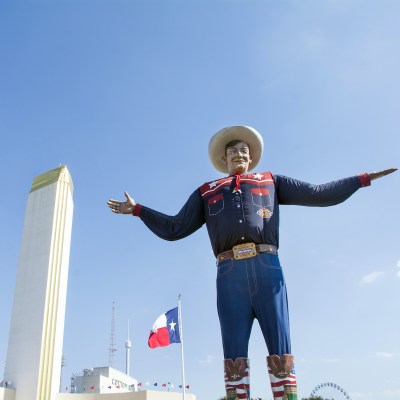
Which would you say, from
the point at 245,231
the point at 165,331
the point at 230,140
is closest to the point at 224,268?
the point at 245,231

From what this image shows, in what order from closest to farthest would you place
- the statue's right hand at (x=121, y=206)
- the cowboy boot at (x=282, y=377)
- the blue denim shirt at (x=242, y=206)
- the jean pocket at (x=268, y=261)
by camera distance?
1. the cowboy boot at (x=282, y=377)
2. the jean pocket at (x=268, y=261)
3. the blue denim shirt at (x=242, y=206)
4. the statue's right hand at (x=121, y=206)

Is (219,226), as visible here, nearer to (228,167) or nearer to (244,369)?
(228,167)

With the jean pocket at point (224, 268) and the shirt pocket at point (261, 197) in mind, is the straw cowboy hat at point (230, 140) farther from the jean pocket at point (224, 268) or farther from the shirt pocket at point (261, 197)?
the jean pocket at point (224, 268)

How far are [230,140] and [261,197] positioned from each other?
3.04 ft

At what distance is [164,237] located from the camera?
17.6 feet

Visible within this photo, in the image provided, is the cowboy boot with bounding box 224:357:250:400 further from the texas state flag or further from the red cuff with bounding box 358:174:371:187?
the texas state flag

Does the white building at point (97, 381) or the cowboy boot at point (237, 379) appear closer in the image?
the cowboy boot at point (237, 379)

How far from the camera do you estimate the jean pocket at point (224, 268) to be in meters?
4.74

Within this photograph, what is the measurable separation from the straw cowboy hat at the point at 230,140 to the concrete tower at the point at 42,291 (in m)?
22.6

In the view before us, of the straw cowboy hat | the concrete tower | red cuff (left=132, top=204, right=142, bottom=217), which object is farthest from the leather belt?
the concrete tower

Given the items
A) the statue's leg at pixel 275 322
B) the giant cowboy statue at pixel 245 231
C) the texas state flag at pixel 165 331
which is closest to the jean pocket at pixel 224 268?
the giant cowboy statue at pixel 245 231

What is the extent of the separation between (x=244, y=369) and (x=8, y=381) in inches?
956

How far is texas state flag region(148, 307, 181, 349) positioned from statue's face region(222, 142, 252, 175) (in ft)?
47.2

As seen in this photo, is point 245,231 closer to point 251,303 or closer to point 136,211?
point 251,303
